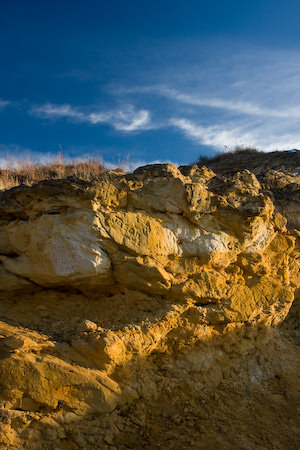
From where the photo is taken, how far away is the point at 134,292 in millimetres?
4191

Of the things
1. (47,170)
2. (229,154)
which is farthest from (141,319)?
(229,154)

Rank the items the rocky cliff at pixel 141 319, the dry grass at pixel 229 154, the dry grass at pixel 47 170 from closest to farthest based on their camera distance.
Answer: the rocky cliff at pixel 141 319 < the dry grass at pixel 47 170 < the dry grass at pixel 229 154

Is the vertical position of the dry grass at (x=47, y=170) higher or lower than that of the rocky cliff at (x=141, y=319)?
higher

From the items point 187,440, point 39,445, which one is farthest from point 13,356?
point 187,440

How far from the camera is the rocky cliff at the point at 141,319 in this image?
11.0 ft

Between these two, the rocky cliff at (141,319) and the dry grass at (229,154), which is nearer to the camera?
the rocky cliff at (141,319)

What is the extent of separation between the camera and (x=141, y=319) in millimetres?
3992

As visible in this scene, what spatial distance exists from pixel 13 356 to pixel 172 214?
2.45 m

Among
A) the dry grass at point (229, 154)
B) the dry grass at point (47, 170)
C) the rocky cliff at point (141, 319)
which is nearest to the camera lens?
the rocky cliff at point (141, 319)

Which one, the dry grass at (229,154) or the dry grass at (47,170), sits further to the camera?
the dry grass at (229,154)

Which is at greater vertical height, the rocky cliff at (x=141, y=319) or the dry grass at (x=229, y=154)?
the dry grass at (x=229, y=154)

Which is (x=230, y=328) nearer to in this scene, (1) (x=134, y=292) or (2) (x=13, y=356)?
(1) (x=134, y=292)

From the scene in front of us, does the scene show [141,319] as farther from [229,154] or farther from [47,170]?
[229,154]

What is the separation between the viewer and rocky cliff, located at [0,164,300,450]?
11.0ft
